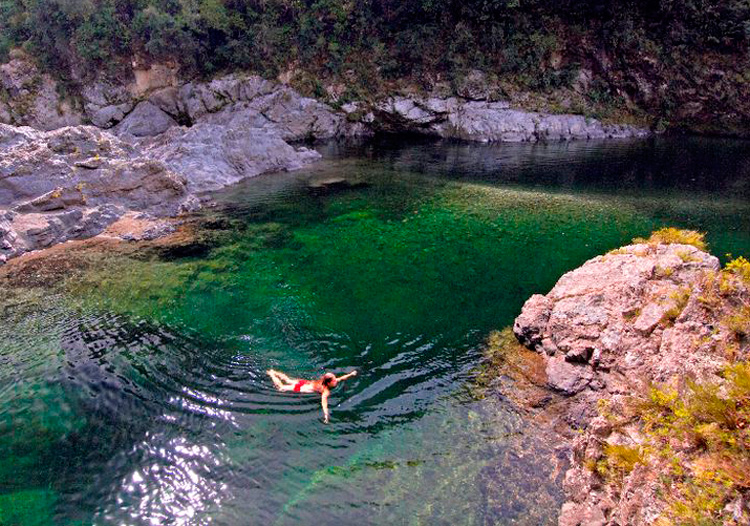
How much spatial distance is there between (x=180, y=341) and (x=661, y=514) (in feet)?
30.4

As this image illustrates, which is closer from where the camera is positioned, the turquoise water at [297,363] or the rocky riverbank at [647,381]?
the rocky riverbank at [647,381]

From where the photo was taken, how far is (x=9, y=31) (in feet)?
142

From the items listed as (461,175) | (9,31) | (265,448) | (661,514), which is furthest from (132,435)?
(9,31)

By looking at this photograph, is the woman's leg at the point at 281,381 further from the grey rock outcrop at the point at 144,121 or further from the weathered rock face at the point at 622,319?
the grey rock outcrop at the point at 144,121

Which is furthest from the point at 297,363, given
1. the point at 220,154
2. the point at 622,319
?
the point at 220,154

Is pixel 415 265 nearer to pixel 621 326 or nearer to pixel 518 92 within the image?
pixel 621 326

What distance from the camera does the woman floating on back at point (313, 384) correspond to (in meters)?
8.58

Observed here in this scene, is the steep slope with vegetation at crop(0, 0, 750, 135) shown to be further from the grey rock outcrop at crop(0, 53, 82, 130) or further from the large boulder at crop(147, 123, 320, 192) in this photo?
the large boulder at crop(147, 123, 320, 192)

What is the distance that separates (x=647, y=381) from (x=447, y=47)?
129 ft

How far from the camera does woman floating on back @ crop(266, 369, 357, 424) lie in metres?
8.58

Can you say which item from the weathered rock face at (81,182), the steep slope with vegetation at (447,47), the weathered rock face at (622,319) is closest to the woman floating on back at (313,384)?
the weathered rock face at (622,319)

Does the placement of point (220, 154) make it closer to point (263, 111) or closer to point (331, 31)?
point (263, 111)

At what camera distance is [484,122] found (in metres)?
37.6

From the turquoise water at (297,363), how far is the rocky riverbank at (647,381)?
82 centimetres
